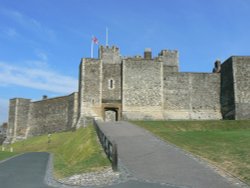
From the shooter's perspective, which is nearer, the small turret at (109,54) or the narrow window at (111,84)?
the narrow window at (111,84)

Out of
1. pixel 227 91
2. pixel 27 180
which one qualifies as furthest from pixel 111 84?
pixel 27 180

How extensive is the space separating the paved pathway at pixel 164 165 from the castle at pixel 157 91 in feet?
58.3

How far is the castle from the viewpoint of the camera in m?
36.9

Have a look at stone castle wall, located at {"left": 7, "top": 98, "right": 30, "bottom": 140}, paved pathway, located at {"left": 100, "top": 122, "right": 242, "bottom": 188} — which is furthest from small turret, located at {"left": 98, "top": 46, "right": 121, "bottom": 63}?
paved pathway, located at {"left": 100, "top": 122, "right": 242, "bottom": 188}

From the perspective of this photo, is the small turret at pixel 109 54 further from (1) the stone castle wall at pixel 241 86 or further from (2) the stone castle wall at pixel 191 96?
(1) the stone castle wall at pixel 241 86

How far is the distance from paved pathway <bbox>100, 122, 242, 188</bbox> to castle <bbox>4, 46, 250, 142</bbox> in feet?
58.3

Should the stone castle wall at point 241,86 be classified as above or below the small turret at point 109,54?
below

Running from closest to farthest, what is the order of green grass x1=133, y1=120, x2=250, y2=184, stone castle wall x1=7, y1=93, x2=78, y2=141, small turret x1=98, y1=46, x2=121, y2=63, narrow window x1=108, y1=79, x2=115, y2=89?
1. green grass x1=133, y1=120, x2=250, y2=184
2. narrow window x1=108, y1=79, x2=115, y2=89
3. stone castle wall x1=7, y1=93, x2=78, y2=141
4. small turret x1=98, y1=46, x2=121, y2=63

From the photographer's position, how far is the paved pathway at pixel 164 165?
10.8 m

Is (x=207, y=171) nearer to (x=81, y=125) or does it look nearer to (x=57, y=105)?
(x=81, y=125)

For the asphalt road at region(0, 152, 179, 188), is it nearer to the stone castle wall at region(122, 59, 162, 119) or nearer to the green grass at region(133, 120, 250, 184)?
the green grass at region(133, 120, 250, 184)

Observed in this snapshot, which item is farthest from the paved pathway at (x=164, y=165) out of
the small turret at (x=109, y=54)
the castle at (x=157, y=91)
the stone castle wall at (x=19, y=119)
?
the stone castle wall at (x=19, y=119)

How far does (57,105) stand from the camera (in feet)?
150

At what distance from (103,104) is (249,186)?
27.6m
